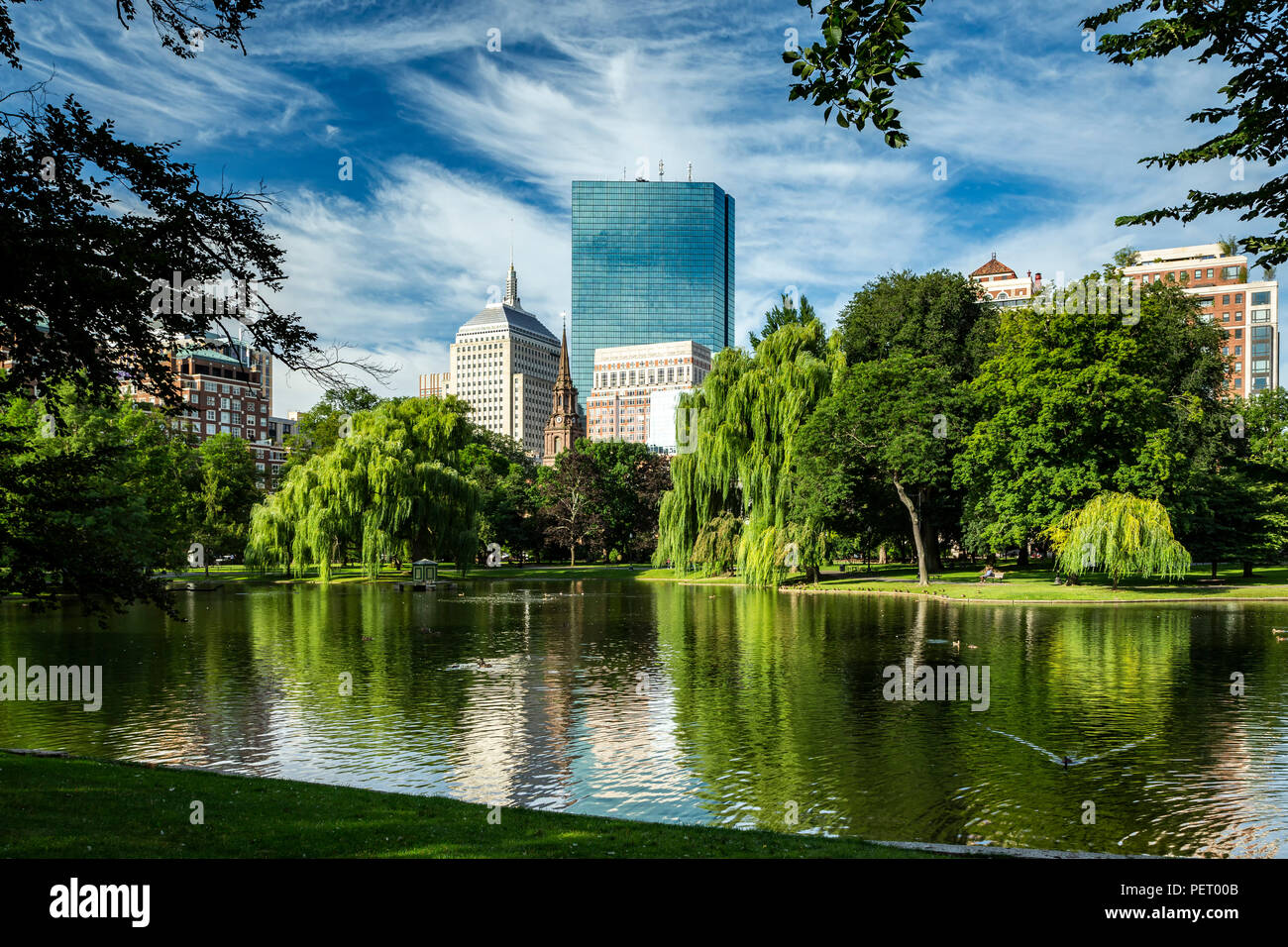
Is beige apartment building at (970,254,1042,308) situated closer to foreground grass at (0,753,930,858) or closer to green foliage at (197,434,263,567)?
green foliage at (197,434,263,567)

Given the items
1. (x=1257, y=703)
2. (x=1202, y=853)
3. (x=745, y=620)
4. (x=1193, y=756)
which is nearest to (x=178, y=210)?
(x=1202, y=853)

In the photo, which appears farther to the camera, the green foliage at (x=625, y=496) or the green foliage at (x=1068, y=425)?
the green foliage at (x=625, y=496)

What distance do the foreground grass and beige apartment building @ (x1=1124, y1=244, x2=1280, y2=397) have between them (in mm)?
147166

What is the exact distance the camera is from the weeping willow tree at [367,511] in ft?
183

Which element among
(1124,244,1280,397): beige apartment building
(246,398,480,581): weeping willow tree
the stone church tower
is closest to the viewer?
(246,398,480,581): weeping willow tree

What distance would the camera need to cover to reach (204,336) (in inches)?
392

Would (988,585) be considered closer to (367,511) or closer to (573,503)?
(367,511)

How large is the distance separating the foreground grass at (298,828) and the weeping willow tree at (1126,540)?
130ft

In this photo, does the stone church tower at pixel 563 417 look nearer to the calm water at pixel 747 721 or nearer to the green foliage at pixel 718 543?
the green foliage at pixel 718 543

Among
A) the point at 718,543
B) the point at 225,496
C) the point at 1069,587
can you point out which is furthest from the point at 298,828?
the point at 225,496

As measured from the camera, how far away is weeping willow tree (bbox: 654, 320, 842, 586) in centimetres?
5090

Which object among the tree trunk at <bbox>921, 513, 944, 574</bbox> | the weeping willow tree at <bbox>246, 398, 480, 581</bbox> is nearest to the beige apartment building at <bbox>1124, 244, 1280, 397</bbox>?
the tree trunk at <bbox>921, 513, 944, 574</bbox>

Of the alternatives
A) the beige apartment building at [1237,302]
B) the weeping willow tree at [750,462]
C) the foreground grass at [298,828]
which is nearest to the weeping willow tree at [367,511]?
the weeping willow tree at [750,462]
